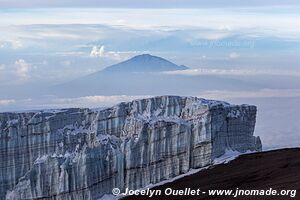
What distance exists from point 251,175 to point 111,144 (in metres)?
10.1

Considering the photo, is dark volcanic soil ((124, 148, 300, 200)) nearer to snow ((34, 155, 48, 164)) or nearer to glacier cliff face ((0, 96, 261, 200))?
glacier cliff face ((0, 96, 261, 200))

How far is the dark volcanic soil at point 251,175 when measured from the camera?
44584 millimetres

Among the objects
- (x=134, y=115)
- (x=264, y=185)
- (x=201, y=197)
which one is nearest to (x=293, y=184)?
(x=264, y=185)

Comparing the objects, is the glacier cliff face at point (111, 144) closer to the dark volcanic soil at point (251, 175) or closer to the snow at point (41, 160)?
the snow at point (41, 160)

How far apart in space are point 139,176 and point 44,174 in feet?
22.0

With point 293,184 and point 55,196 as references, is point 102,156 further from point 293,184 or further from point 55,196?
point 293,184

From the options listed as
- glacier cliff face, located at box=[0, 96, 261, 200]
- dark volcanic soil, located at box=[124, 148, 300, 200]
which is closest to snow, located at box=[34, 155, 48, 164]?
glacier cliff face, located at box=[0, 96, 261, 200]

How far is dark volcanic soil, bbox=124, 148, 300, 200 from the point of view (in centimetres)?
4458

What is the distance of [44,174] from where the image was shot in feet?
163

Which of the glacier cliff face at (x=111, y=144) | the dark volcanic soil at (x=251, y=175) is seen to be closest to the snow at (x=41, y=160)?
the glacier cliff face at (x=111, y=144)

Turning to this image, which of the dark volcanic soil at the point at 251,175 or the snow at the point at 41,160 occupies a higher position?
the snow at the point at 41,160

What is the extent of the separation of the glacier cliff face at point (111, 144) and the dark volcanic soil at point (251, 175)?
237 cm

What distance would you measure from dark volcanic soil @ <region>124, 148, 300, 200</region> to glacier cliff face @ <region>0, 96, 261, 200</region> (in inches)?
93.4

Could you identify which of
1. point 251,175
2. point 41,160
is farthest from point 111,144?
point 251,175
